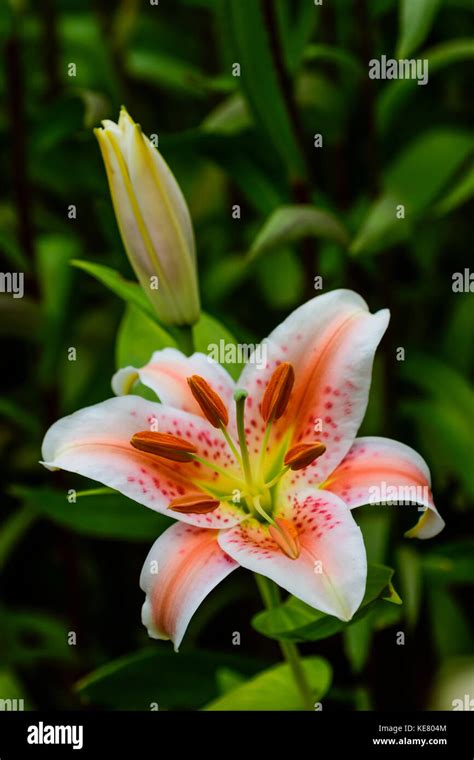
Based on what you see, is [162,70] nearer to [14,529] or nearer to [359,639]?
[14,529]

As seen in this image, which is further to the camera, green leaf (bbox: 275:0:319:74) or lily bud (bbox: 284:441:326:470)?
green leaf (bbox: 275:0:319:74)

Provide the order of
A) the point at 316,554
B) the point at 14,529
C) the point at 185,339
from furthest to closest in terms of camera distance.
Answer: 1. the point at 14,529
2. the point at 185,339
3. the point at 316,554

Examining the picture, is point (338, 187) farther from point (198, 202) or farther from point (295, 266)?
point (198, 202)

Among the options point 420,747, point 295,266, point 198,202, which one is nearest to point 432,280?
point 295,266

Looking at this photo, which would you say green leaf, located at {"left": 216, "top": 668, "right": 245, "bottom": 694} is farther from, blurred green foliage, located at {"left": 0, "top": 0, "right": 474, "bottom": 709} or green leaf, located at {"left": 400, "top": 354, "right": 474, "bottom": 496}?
green leaf, located at {"left": 400, "top": 354, "right": 474, "bottom": 496}

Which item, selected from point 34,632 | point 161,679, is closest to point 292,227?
point 161,679

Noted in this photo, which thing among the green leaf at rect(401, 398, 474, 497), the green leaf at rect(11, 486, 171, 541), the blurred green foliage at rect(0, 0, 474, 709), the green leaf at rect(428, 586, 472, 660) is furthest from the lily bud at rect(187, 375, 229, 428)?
the green leaf at rect(428, 586, 472, 660)

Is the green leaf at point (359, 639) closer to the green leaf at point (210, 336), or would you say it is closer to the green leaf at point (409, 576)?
the green leaf at point (409, 576)
